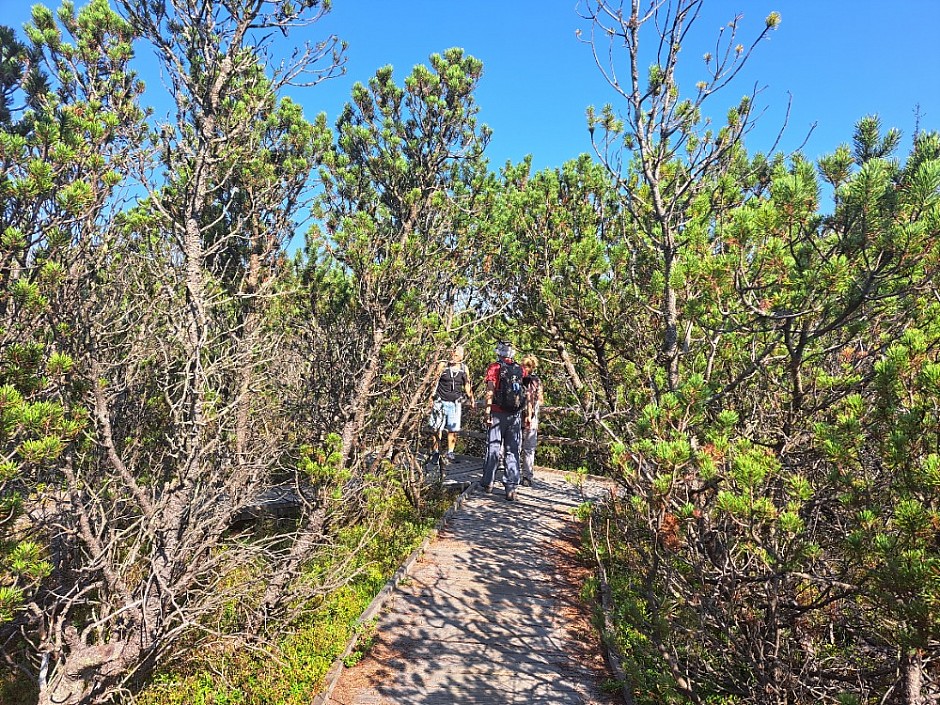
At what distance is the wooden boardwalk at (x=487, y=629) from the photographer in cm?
378

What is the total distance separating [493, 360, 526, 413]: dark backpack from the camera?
744cm

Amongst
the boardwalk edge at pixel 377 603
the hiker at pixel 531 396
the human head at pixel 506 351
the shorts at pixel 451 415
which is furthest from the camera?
the shorts at pixel 451 415

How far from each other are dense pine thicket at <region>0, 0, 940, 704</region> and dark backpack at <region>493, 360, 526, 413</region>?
989 mm

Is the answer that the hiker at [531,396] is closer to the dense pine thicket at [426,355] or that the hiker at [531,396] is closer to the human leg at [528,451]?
the human leg at [528,451]

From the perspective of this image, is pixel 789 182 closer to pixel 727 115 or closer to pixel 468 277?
pixel 727 115

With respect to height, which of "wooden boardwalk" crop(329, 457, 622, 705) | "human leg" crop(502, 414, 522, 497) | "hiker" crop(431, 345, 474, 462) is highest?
"hiker" crop(431, 345, 474, 462)

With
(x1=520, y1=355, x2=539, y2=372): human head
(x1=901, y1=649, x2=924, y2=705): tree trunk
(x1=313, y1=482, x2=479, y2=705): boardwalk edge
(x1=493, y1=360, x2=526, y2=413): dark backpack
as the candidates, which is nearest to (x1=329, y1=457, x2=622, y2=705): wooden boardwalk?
(x1=313, y1=482, x2=479, y2=705): boardwalk edge

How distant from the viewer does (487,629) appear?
4578 mm

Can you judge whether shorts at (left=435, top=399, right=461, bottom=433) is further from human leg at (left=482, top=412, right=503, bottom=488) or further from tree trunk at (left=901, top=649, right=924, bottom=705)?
tree trunk at (left=901, top=649, right=924, bottom=705)

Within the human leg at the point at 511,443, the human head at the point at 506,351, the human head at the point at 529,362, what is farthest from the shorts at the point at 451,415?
the human head at the point at 506,351

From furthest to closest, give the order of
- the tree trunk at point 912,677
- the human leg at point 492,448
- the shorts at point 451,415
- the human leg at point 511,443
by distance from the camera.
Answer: the shorts at point 451,415
the human leg at point 492,448
the human leg at point 511,443
the tree trunk at point 912,677

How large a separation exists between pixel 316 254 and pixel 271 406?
187 centimetres

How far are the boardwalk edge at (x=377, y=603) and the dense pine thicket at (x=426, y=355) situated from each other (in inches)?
12.4

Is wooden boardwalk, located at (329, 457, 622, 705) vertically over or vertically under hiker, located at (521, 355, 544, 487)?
under
